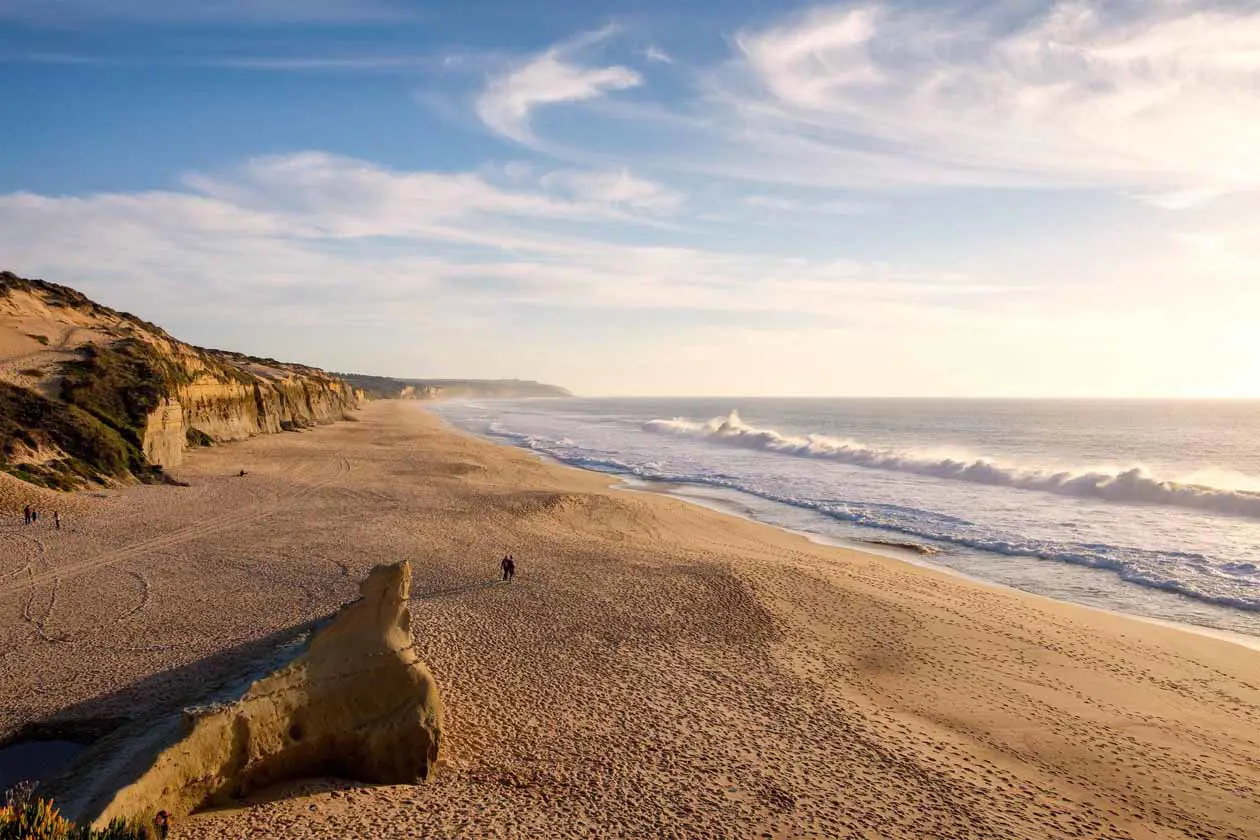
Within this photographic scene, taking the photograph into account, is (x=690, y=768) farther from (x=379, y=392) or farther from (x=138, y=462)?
(x=379, y=392)

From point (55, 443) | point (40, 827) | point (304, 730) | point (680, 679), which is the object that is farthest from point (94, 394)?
point (40, 827)

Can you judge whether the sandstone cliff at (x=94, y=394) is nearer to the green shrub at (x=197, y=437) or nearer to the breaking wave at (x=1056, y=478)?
the green shrub at (x=197, y=437)

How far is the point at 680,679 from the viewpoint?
1348 centimetres

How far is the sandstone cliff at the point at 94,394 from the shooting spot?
29.1 m

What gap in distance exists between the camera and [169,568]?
1898cm

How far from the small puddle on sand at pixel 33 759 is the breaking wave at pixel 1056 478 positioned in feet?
144

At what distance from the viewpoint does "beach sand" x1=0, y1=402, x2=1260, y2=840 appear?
941cm

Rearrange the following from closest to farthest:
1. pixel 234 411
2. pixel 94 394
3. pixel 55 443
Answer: pixel 55 443 → pixel 94 394 → pixel 234 411

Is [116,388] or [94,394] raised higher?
[116,388]

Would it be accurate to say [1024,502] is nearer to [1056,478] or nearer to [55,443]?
[1056,478]

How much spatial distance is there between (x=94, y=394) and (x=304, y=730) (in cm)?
3181

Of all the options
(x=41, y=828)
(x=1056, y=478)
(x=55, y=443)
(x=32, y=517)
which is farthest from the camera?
(x=1056, y=478)

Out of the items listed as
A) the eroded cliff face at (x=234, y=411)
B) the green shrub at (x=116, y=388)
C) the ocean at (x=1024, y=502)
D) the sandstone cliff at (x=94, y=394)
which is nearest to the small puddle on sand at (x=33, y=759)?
the sandstone cliff at (x=94, y=394)

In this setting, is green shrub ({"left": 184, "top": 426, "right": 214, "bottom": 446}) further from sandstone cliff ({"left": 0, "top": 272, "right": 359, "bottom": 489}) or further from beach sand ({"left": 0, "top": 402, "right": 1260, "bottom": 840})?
beach sand ({"left": 0, "top": 402, "right": 1260, "bottom": 840})
